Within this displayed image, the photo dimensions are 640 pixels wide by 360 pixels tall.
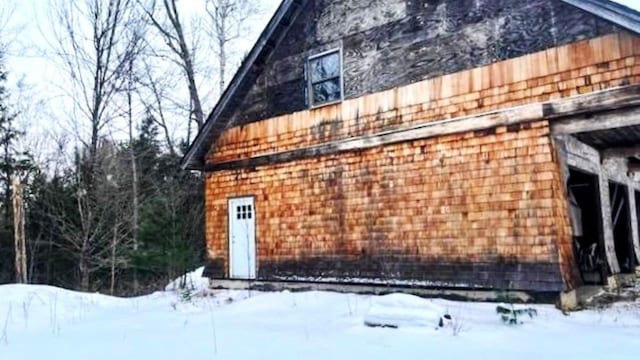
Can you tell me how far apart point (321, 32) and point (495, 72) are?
13.0 feet

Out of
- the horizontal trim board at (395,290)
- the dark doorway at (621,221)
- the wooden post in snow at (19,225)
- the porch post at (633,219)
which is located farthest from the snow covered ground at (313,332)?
the wooden post in snow at (19,225)

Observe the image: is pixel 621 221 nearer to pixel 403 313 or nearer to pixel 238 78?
pixel 403 313

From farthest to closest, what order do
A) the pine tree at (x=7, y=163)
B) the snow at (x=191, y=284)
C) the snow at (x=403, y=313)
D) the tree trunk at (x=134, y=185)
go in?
the pine tree at (x=7, y=163), the tree trunk at (x=134, y=185), the snow at (x=191, y=284), the snow at (x=403, y=313)

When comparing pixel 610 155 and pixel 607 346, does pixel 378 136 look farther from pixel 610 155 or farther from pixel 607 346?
pixel 607 346

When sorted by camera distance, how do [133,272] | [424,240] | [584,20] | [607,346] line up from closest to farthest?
[607,346] < [584,20] < [424,240] < [133,272]

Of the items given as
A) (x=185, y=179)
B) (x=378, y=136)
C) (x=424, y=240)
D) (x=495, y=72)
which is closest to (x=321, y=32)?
(x=378, y=136)

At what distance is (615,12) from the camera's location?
7074 mm

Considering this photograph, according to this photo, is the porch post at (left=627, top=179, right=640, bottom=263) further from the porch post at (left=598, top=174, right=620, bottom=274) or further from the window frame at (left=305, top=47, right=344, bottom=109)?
the window frame at (left=305, top=47, right=344, bottom=109)

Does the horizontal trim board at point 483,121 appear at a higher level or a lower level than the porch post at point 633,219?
higher

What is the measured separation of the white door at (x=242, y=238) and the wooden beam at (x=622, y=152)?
7.09 metres

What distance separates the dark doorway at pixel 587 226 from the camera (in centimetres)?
941

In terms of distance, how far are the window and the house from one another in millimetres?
31

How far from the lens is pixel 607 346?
16.9 feet

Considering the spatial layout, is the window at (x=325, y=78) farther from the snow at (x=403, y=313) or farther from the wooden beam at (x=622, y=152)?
the wooden beam at (x=622, y=152)
